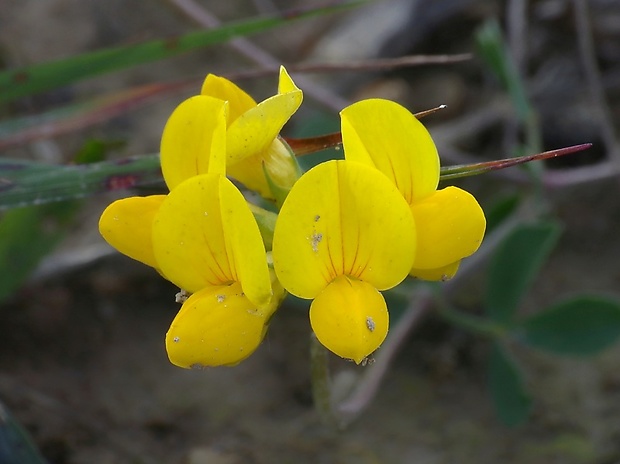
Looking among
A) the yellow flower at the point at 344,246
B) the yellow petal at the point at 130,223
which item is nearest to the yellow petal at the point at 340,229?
the yellow flower at the point at 344,246

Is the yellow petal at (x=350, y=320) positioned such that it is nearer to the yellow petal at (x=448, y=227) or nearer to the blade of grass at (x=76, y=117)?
the yellow petal at (x=448, y=227)

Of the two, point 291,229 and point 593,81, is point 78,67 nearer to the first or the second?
point 291,229

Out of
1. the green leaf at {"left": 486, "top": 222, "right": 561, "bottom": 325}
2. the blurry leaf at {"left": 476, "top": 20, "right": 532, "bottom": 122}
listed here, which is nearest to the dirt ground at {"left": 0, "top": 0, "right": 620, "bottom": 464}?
the green leaf at {"left": 486, "top": 222, "right": 561, "bottom": 325}

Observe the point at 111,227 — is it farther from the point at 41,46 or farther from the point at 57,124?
the point at 41,46

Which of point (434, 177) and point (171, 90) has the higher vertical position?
point (434, 177)

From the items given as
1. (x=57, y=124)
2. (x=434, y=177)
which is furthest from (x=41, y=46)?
(x=434, y=177)

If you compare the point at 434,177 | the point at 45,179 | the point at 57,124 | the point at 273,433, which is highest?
the point at 434,177

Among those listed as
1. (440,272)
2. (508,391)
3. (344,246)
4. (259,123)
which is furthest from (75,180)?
(508,391)
